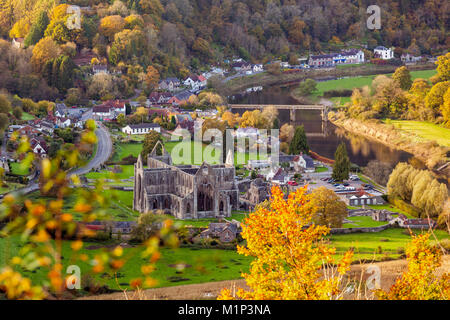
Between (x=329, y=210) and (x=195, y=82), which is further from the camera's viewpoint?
(x=195, y=82)

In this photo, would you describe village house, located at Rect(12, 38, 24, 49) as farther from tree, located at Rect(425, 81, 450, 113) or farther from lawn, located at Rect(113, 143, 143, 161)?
tree, located at Rect(425, 81, 450, 113)

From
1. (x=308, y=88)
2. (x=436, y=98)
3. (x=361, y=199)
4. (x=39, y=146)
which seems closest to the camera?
(x=361, y=199)

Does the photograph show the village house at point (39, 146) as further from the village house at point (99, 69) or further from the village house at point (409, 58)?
the village house at point (409, 58)

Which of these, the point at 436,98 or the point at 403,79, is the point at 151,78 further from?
the point at 436,98

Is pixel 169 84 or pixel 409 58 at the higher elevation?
pixel 409 58

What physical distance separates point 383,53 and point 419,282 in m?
89.7

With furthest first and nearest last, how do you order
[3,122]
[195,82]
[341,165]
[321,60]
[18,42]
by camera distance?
1. [321,60]
2. [195,82]
3. [18,42]
4. [3,122]
5. [341,165]

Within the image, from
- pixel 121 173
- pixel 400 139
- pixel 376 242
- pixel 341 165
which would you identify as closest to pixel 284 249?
pixel 376 242

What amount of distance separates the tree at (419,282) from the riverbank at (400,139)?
33419 millimetres

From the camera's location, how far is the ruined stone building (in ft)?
105

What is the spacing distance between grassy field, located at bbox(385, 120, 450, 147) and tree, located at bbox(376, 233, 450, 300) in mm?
41707

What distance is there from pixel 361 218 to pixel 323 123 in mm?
29526

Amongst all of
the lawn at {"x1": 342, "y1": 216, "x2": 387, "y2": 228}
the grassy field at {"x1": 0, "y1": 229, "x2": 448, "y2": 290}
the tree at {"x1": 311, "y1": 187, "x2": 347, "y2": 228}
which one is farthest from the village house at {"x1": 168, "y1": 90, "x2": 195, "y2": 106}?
the grassy field at {"x1": 0, "y1": 229, "x2": 448, "y2": 290}

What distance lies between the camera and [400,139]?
5469 cm
